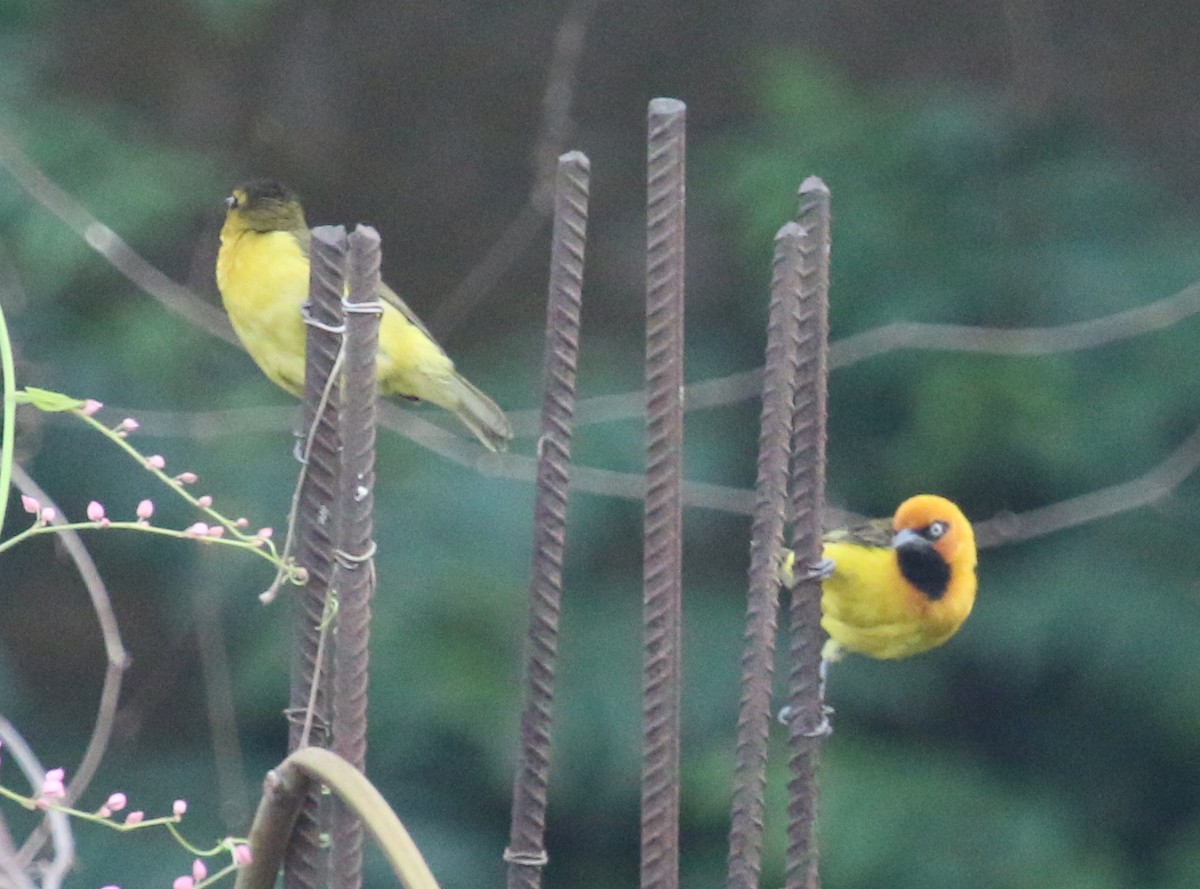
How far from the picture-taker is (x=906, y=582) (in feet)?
10.2

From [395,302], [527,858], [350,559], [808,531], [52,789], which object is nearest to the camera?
[52,789]

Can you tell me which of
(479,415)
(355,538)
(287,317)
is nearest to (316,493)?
(355,538)

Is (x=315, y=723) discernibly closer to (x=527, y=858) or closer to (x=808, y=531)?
(x=527, y=858)

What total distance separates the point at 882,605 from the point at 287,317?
3.41ft

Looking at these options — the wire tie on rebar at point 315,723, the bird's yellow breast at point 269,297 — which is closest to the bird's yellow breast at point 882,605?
the bird's yellow breast at point 269,297

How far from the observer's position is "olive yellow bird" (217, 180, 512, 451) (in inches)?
106

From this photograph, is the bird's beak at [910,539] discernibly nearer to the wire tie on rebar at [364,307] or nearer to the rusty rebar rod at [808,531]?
the rusty rebar rod at [808,531]

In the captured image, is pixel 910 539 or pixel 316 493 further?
pixel 910 539

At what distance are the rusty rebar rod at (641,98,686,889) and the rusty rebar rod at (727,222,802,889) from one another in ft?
0.20

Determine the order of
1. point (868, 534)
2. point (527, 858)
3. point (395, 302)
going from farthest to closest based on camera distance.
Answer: point (868, 534), point (395, 302), point (527, 858)

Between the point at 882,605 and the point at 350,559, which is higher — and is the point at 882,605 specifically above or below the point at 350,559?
above

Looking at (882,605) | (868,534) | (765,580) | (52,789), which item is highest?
(868,534)

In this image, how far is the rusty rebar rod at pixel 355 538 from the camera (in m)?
1.29

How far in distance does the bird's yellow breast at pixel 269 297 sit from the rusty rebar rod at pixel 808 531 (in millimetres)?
1194
